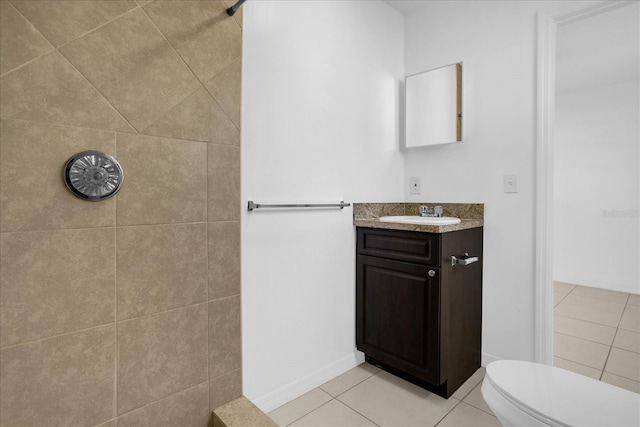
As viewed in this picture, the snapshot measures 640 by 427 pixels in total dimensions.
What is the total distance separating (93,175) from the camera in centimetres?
92

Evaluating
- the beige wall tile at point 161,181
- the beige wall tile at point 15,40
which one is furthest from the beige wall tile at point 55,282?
the beige wall tile at point 15,40

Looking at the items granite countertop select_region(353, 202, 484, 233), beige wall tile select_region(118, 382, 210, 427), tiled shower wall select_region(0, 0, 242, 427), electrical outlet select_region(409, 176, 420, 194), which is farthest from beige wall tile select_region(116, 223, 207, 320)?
electrical outlet select_region(409, 176, 420, 194)

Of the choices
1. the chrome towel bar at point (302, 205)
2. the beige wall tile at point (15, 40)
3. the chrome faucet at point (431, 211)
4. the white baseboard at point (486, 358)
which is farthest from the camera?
the chrome faucet at point (431, 211)

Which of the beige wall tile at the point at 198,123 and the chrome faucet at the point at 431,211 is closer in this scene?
the beige wall tile at the point at 198,123

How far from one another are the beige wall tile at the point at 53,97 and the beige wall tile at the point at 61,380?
1.99 ft

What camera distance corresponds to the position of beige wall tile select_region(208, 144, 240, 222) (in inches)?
45.4

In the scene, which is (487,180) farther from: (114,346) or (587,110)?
(587,110)

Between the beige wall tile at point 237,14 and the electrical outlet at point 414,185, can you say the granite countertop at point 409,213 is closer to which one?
the electrical outlet at point 414,185

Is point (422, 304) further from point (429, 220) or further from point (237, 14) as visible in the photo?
point (237, 14)

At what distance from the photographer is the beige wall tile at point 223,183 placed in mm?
1153

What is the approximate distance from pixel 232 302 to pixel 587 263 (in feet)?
13.3

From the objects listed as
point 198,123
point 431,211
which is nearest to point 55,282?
point 198,123

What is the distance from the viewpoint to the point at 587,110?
352 cm

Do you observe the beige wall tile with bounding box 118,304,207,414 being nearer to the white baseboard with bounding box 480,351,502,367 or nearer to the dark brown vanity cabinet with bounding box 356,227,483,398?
the dark brown vanity cabinet with bounding box 356,227,483,398
